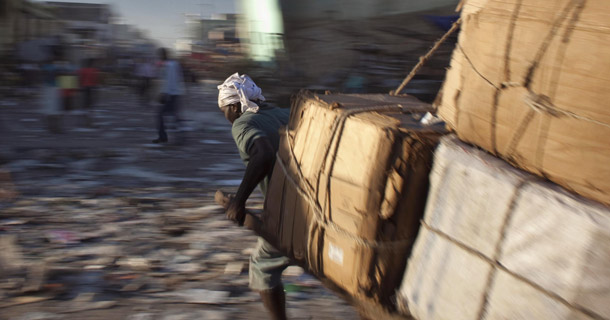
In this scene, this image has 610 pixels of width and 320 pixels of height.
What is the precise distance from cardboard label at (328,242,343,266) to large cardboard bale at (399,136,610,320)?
253 mm

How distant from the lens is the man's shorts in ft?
10.2

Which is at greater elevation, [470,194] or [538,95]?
[538,95]

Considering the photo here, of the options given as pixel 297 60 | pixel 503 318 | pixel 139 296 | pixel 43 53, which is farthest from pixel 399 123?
pixel 43 53

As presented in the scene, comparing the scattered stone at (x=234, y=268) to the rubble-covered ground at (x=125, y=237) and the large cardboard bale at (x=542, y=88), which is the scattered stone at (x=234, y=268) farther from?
the large cardboard bale at (x=542, y=88)

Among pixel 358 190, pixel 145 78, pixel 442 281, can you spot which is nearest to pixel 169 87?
pixel 145 78

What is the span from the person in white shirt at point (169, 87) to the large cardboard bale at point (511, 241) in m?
7.62

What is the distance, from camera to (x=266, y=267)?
317 centimetres

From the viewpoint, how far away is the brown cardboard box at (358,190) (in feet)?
6.36

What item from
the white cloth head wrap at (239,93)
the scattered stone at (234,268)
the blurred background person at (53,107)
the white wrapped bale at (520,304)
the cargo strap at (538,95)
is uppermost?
the cargo strap at (538,95)

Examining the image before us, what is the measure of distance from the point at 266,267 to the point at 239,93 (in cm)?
90

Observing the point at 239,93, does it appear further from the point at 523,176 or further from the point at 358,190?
the point at 523,176

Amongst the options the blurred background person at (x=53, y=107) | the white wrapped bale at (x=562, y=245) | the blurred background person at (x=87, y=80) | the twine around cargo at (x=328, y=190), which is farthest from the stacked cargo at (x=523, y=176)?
the blurred background person at (x=87, y=80)

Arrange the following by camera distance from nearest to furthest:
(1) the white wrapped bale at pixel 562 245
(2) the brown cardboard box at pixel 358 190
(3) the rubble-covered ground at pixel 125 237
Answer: (1) the white wrapped bale at pixel 562 245, (2) the brown cardboard box at pixel 358 190, (3) the rubble-covered ground at pixel 125 237

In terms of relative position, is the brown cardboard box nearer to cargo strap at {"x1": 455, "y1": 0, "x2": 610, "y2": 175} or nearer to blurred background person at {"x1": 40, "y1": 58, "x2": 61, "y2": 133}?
cargo strap at {"x1": 455, "y1": 0, "x2": 610, "y2": 175}
